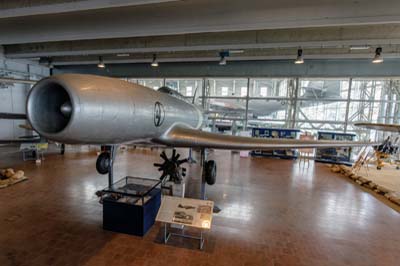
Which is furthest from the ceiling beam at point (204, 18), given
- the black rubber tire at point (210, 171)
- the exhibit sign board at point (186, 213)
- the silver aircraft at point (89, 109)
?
the exhibit sign board at point (186, 213)

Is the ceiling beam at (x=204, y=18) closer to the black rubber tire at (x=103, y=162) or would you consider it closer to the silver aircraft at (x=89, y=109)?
the silver aircraft at (x=89, y=109)

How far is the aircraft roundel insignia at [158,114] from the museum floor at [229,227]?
2.03 meters

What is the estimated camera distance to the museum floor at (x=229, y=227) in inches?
116

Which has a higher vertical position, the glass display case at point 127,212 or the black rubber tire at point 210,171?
the black rubber tire at point 210,171

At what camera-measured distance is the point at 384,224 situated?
4152 mm

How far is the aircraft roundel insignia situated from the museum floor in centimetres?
203

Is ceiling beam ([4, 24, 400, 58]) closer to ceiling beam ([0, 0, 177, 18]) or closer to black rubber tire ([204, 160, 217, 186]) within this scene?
ceiling beam ([0, 0, 177, 18])

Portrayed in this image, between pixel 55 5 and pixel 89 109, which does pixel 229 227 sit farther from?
pixel 55 5

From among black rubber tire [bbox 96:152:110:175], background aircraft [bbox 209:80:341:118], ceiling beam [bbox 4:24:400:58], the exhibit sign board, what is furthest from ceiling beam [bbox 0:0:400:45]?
background aircraft [bbox 209:80:341:118]

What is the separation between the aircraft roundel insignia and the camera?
3110mm

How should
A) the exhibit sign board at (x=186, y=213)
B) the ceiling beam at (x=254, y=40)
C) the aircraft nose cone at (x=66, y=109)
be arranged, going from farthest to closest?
the ceiling beam at (x=254, y=40) → the exhibit sign board at (x=186, y=213) → the aircraft nose cone at (x=66, y=109)

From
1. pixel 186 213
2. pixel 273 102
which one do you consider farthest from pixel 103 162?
pixel 273 102

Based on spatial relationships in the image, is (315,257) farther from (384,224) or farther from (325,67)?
(325,67)

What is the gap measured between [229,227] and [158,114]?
258 centimetres
